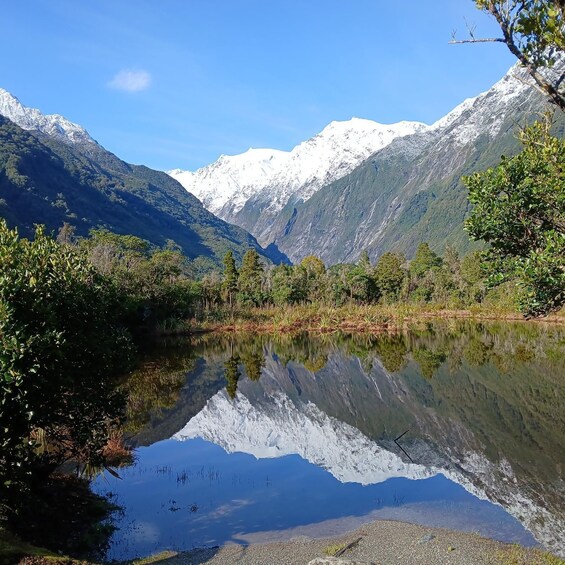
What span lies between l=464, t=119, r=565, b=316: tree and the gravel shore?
4.01 m

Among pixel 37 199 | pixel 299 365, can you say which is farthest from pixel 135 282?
pixel 37 199

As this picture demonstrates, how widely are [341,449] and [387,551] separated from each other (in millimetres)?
7134

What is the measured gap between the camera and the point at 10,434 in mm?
7762

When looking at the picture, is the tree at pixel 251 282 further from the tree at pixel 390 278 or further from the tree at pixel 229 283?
the tree at pixel 390 278

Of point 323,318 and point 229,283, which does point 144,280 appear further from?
point 229,283

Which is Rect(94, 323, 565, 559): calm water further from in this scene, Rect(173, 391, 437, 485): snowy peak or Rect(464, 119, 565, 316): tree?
Rect(464, 119, 565, 316): tree

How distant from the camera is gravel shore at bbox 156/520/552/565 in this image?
825cm

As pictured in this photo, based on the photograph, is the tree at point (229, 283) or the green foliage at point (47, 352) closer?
the green foliage at point (47, 352)

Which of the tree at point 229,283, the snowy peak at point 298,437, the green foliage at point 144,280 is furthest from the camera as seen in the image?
the tree at point 229,283

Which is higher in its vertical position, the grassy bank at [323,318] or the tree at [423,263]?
the tree at [423,263]

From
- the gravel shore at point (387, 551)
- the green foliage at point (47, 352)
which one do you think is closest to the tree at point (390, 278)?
the gravel shore at point (387, 551)

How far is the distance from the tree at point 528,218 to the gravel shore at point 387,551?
→ 4007 mm

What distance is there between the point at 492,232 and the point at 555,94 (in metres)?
2.48

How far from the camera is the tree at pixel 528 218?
6875 mm
